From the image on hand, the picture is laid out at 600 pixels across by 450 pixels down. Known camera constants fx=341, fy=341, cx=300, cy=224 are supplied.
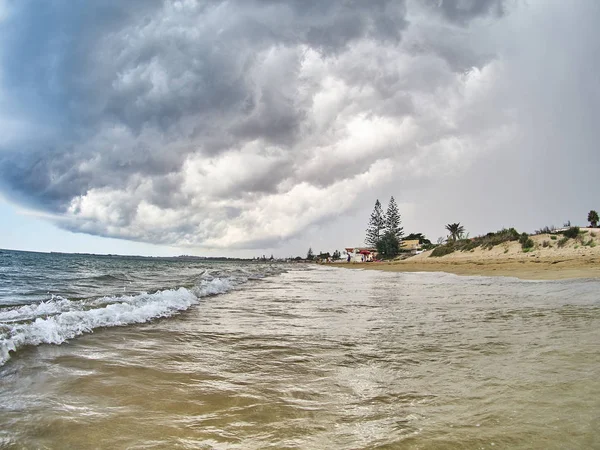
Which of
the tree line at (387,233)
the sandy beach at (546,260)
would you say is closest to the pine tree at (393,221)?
the tree line at (387,233)

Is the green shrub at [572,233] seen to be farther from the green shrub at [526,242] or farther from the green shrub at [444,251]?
the green shrub at [444,251]

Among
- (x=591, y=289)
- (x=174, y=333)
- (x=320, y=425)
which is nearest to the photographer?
(x=320, y=425)

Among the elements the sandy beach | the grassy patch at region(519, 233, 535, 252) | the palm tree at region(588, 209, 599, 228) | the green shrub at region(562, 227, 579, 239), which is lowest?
the sandy beach

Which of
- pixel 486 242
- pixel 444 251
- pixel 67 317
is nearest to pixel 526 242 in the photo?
pixel 486 242

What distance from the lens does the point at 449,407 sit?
3072 mm

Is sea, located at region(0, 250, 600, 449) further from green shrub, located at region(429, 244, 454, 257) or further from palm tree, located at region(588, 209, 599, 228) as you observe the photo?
palm tree, located at region(588, 209, 599, 228)

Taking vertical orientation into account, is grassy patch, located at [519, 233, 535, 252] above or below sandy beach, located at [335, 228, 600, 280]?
above

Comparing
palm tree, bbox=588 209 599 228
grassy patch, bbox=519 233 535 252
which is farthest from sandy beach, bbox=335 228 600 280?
palm tree, bbox=588 209 599 228

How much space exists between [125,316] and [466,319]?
7.97m

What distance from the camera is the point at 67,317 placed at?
7281mm

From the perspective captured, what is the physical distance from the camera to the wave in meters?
5.75

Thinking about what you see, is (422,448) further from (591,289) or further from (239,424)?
(591,289)

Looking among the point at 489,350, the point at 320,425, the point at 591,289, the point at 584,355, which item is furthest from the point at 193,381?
the point at 591,289

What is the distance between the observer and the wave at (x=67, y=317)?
5754 millimetres
